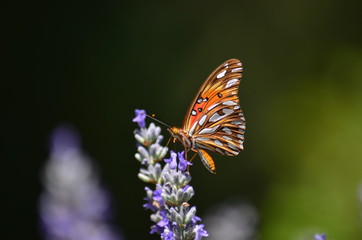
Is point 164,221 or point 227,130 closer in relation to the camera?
point 164,221

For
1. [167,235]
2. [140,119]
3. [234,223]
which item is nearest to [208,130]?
[140,119]

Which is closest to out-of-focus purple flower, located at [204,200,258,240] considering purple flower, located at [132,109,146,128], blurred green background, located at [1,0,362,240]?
purple flower, located at [132,109,146,128]

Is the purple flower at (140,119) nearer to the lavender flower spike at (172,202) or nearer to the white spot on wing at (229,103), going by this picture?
the lavender flower spike at (172,202)

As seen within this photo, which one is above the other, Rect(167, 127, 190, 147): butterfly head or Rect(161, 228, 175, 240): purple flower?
Rect(167, 127, 190, 147): butterfly head

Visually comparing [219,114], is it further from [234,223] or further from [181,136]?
[234,223]
